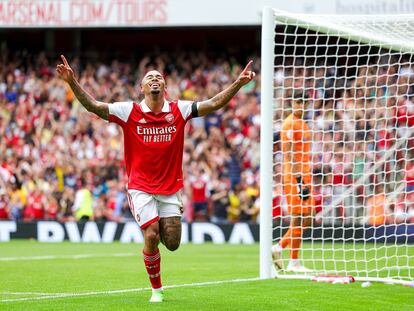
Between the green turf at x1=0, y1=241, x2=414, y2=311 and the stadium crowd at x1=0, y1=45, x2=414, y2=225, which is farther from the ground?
the stadium crowd at x1=0, y1=45, x2=414, y2=225

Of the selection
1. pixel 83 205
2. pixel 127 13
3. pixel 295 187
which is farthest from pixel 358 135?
pixel 127 13

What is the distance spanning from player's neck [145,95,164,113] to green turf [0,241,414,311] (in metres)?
1.98

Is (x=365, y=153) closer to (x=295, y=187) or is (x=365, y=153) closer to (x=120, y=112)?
(x=295, y=187)

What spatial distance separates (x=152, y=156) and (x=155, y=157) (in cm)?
3

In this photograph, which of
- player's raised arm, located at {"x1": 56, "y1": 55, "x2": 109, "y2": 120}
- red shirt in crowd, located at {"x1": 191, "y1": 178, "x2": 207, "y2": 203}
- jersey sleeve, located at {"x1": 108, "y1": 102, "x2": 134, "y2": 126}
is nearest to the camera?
player's raised arm, located at {"x1": 56, "y1": 55, "x2": 109, "y2": 120}

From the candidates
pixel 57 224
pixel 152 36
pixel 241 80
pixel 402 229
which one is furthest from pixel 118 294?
pixel 152 36

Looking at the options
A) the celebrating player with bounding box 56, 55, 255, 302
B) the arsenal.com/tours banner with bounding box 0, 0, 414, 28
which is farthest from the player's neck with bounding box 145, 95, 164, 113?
the arsenal.com/tours banner with bounding box 0, 0, 414, 28

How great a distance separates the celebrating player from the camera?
9273mm

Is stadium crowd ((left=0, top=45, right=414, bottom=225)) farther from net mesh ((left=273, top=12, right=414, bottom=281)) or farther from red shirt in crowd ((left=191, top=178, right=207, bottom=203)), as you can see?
net mesh ((left=273, top=12, right=414, bottom=281))

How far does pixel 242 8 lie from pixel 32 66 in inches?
311

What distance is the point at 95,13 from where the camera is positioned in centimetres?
2977

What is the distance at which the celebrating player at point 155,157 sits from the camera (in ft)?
30.4

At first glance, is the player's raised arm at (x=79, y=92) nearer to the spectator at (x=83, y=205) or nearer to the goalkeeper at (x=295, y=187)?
the goalkeeper at (x=295, y=187)

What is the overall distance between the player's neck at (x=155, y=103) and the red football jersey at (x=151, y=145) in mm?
39
